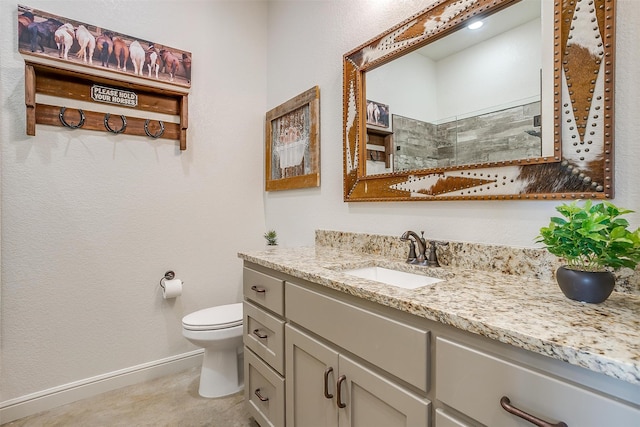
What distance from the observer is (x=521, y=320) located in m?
0.68

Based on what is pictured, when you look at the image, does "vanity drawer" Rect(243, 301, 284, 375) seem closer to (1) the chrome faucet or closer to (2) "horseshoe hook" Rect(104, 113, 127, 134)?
(1) the chrome faucet

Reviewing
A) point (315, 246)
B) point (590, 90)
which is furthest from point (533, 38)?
point (315, 246)

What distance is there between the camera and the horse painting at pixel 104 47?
195 cm

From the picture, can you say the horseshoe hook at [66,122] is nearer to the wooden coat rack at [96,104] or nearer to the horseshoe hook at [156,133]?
the wooden coat rack at [96,104]

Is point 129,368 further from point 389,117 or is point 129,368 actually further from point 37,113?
point 389,117

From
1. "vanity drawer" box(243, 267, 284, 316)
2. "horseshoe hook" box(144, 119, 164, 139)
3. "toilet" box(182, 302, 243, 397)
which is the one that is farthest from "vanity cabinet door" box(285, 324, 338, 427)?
"horseshoe hook" box(144, 119, 164, 139)

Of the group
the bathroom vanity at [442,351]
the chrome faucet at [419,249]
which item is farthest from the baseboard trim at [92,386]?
the chrome faucet at [419,249]

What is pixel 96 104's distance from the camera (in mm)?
1968

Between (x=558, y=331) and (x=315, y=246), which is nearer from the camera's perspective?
(x=558, y=331)

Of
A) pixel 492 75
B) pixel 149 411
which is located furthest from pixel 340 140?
pixel 149 411

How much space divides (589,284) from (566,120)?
0.54 meters

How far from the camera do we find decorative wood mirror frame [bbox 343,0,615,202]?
918mm

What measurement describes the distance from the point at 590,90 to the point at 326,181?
1352mm

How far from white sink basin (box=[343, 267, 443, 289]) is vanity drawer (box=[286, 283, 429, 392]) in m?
0.25
